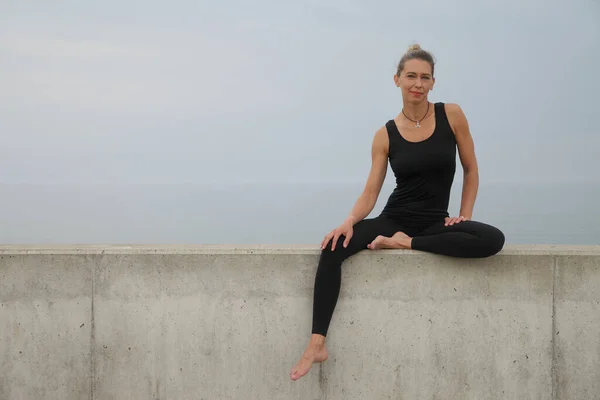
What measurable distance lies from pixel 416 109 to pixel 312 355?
146 centimetres

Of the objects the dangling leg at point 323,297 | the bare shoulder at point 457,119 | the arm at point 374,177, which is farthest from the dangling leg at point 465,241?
the bare shoulder at point 457,119

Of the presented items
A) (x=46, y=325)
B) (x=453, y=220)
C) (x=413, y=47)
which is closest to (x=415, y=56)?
(x=413, y=47)

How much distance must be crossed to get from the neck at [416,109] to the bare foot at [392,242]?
26.6 inches

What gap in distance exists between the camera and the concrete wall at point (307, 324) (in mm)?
3453

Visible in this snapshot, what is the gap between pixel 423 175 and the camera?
3.48 metres

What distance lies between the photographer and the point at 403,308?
3.46 m

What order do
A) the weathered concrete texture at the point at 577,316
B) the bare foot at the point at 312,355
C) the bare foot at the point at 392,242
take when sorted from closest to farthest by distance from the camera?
the bare foot at the point at 312,355, the bare foot at the point at 392,242, the weathered concrete texture at the point at 577,316

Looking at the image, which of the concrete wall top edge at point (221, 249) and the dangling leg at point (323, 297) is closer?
the dangling leg at point (323, 297)

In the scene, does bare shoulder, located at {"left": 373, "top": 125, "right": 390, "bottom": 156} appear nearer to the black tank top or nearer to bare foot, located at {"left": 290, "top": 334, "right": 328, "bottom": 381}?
the black tank top

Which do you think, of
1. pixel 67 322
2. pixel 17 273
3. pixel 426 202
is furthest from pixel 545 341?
pixel 17 273

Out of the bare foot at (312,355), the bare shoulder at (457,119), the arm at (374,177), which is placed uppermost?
the bare shoulder at (457,119)

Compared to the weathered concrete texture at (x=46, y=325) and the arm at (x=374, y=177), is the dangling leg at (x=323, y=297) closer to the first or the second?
the arm at (x=374, y=177)

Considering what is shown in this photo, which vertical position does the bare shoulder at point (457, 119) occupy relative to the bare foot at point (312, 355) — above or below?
above

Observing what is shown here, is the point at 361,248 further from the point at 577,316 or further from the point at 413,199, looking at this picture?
the point at 577,316
